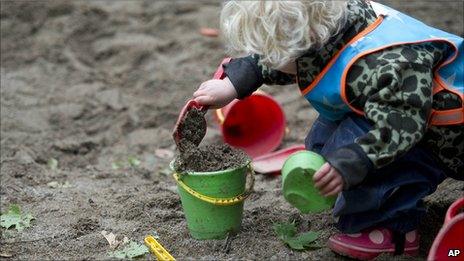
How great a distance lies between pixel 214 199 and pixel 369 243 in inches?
18.9

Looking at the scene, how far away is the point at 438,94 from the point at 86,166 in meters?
1.75

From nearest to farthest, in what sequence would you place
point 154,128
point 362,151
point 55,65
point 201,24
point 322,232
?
point 362,151, point 322,232, point 154,128, point 55,65, point 201,24

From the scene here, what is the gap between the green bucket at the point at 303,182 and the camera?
1.91 meters

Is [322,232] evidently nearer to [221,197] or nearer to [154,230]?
[221,197]

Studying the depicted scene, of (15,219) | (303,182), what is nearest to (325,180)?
(303,182)

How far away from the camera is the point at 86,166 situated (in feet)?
10.6

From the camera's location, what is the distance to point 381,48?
198 centimetres

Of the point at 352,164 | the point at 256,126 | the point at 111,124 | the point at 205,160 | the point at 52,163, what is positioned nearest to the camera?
the point at 352,164

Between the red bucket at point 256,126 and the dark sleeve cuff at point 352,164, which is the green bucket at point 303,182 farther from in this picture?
the red bucket at point 256,126

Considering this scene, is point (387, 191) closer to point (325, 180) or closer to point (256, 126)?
point (325, 180)

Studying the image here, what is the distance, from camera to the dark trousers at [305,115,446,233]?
201 centimetres

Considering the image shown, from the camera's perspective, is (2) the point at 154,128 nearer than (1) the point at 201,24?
Yes

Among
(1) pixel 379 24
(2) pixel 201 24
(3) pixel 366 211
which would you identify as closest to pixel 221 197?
(3) pixel 366 211

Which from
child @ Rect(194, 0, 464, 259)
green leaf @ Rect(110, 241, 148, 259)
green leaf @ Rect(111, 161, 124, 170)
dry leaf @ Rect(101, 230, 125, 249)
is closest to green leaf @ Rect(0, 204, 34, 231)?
dry leaf @ Rect(101, 230, 125, 249)
